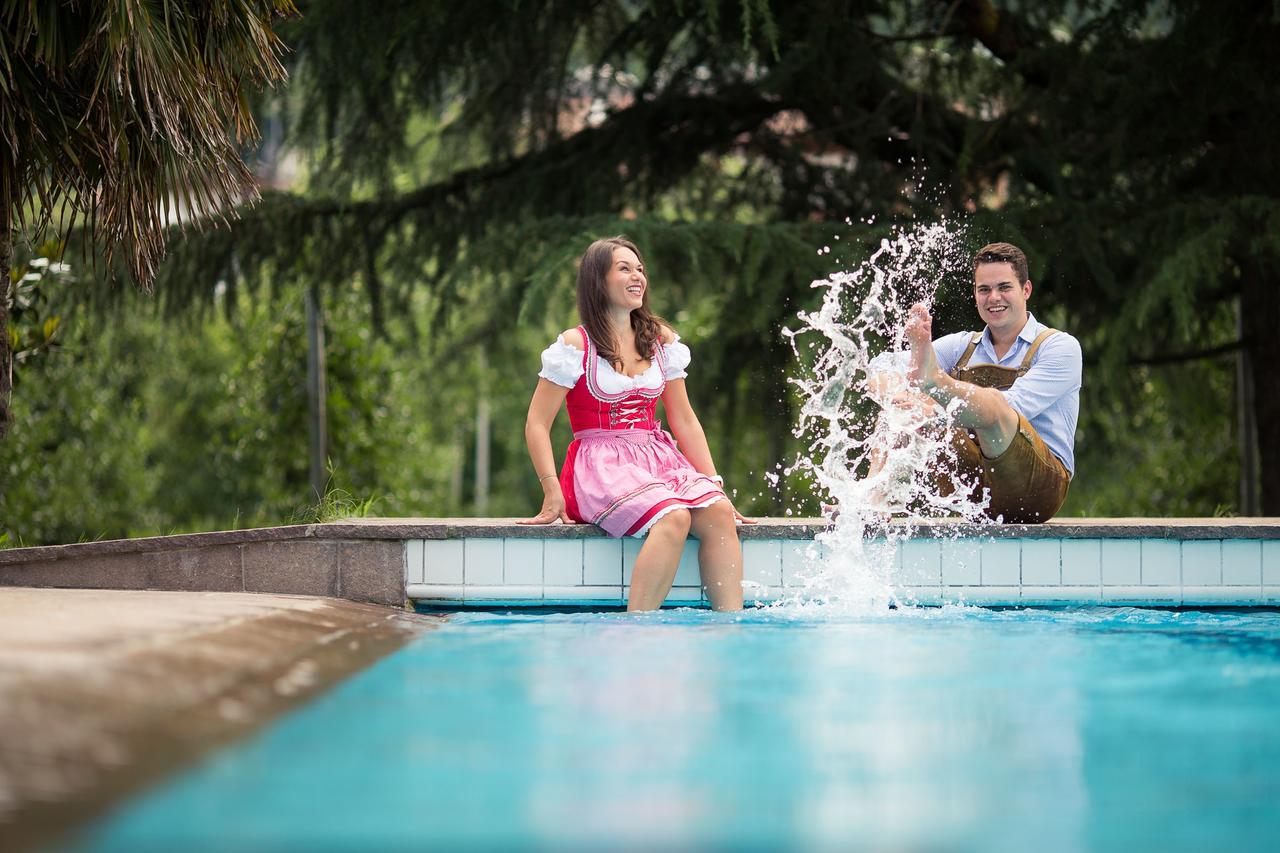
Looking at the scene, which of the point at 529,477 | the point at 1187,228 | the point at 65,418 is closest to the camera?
the point at 1187,228

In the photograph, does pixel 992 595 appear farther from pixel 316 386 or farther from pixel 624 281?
pixel 316 386

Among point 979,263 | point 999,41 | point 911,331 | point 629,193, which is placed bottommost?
point 911,331

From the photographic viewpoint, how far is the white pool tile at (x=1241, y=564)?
5.36m

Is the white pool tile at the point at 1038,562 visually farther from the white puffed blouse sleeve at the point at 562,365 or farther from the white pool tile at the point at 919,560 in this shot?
the white puffed blouse sleeve at the point at 562,365

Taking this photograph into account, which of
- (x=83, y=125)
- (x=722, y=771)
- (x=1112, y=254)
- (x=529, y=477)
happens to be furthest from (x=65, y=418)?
(x=529, y=477)

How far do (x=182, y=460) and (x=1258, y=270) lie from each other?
48.0 ft

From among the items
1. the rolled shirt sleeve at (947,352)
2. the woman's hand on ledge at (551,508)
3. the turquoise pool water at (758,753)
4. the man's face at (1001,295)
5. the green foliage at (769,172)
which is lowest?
the turquoise pool water at (758,753)

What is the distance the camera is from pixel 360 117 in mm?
8883

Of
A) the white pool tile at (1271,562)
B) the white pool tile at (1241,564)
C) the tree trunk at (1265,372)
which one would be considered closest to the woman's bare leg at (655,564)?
the white pool tile at (1241,564)

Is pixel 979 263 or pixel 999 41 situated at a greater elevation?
pixel 999 41

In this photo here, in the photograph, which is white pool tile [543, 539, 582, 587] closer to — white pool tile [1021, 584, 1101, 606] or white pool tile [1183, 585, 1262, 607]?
white pool tile [1021, 584, 1101, 606]

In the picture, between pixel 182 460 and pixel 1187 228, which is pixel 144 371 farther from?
pixel 1187 228

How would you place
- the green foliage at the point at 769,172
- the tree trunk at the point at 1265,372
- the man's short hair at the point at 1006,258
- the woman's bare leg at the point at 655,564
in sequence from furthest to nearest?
the tree trunk at the point at 1265,372 < the green foliage at the point at 769,172 < the man's short hair at the point at 1006,258 < the woman's bare leg at the point at 655,564

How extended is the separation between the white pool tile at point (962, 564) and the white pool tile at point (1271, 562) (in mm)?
1139
